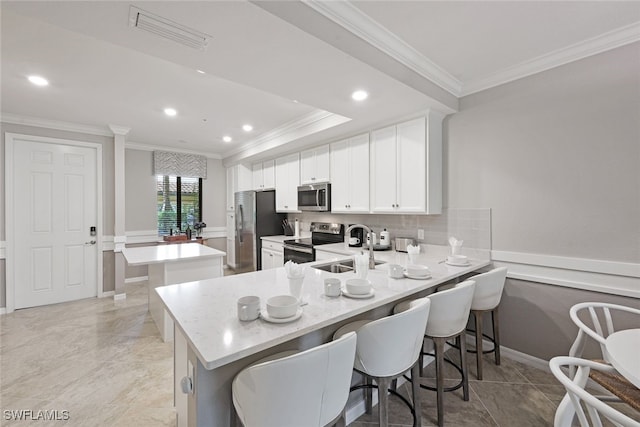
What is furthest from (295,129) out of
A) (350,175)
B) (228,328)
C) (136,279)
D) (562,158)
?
(136,279)

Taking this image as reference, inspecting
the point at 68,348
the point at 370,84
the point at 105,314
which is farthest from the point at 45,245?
the point at 370,84

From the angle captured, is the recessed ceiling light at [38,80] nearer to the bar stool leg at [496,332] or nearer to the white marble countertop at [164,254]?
the white marble countertop at [164,254]

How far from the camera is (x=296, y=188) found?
4426mm

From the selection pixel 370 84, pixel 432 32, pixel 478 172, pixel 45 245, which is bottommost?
pixel 45 245

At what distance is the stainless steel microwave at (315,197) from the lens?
382 centimetres

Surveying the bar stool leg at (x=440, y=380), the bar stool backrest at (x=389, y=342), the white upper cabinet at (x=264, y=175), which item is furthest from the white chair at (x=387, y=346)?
the white upper cabinet at (x=264, y=175)

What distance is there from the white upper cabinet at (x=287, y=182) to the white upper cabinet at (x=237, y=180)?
100 centimetres

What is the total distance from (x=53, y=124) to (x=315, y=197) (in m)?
3.88

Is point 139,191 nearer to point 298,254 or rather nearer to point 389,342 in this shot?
point 298,254

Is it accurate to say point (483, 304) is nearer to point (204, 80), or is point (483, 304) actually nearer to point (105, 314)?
point (204, 80)

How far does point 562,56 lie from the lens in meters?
2.15

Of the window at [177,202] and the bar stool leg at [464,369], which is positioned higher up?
the window at [177,202]

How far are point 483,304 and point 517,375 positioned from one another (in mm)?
695

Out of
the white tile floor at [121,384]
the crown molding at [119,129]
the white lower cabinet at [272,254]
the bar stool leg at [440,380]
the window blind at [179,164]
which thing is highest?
the crown molding at [119,129]
